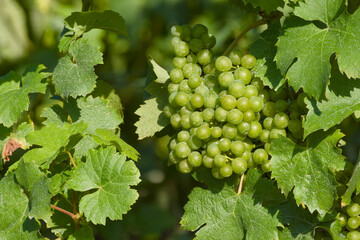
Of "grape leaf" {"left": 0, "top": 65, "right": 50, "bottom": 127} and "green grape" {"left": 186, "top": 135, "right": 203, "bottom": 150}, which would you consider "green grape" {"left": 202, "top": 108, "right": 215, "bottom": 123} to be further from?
"grape leaf" {"left": 0, "top": 65, "right": 50, "bottom": 127}

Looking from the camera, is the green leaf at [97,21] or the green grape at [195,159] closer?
the green grape at [195,159]

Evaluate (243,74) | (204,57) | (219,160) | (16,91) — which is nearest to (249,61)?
(243,74)

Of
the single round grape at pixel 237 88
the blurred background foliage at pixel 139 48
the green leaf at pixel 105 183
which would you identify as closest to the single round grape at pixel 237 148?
the single round grape at pixel 237 88

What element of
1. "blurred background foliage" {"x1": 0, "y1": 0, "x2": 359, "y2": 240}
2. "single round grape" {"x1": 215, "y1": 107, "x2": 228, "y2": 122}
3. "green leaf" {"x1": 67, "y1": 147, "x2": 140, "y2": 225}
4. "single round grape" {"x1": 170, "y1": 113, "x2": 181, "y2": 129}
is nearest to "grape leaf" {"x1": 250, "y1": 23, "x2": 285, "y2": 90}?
"single round grape" {"x1": 215, "y1": 107, "x2": 228, "y2": 122}

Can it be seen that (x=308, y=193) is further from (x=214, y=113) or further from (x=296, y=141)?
(x=214, y=113)

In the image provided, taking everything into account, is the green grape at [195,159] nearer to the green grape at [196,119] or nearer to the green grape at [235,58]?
the green grape at [196,119]

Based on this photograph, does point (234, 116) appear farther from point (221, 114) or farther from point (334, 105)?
point (334, 105)

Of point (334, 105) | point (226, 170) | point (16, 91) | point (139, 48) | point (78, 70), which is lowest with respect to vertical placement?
point (139, 48)
